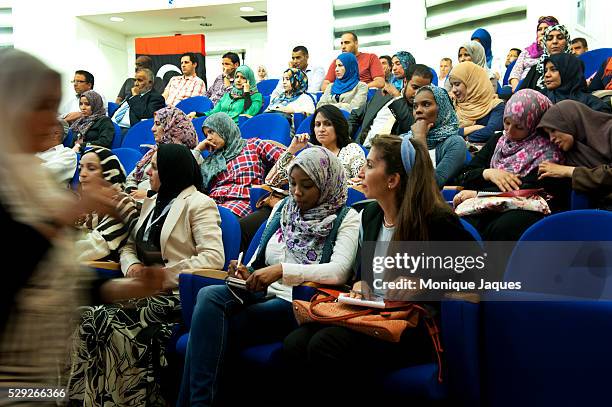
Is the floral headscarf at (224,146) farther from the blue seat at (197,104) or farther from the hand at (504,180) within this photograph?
the blue seat at (197,104)

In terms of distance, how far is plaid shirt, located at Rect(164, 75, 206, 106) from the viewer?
26.1 feet

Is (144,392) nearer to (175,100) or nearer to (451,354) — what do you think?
(451,354)

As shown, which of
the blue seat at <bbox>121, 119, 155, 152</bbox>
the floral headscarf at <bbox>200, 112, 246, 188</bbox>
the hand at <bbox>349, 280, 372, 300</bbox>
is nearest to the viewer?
the hand at <bbox>349, 280, 372, 300</bbox>

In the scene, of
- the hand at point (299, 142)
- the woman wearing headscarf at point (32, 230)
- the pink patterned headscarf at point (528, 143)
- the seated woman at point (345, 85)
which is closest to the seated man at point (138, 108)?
the seated woman at point (345, 85)

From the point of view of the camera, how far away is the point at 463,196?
10.3 feet

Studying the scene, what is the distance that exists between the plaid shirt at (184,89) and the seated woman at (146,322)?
16.5ft

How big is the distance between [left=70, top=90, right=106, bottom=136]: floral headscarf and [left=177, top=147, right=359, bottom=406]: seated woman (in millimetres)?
3915

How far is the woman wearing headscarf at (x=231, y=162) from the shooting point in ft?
13.6

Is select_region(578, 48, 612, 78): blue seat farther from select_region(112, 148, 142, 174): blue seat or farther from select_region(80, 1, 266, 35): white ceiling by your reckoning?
select_region(80, 1, 266, 35): white ceiling

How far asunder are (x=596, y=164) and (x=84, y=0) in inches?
420

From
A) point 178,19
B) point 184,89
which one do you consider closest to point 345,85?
point 184,89

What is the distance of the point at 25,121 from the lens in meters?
1.15

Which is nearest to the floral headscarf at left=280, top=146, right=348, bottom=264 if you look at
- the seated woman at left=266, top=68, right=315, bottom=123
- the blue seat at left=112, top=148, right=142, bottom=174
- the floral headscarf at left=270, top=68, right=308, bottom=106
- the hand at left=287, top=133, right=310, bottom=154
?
the hand at left=287, top=133, right=310, bottom=154

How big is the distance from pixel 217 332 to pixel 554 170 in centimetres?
155
